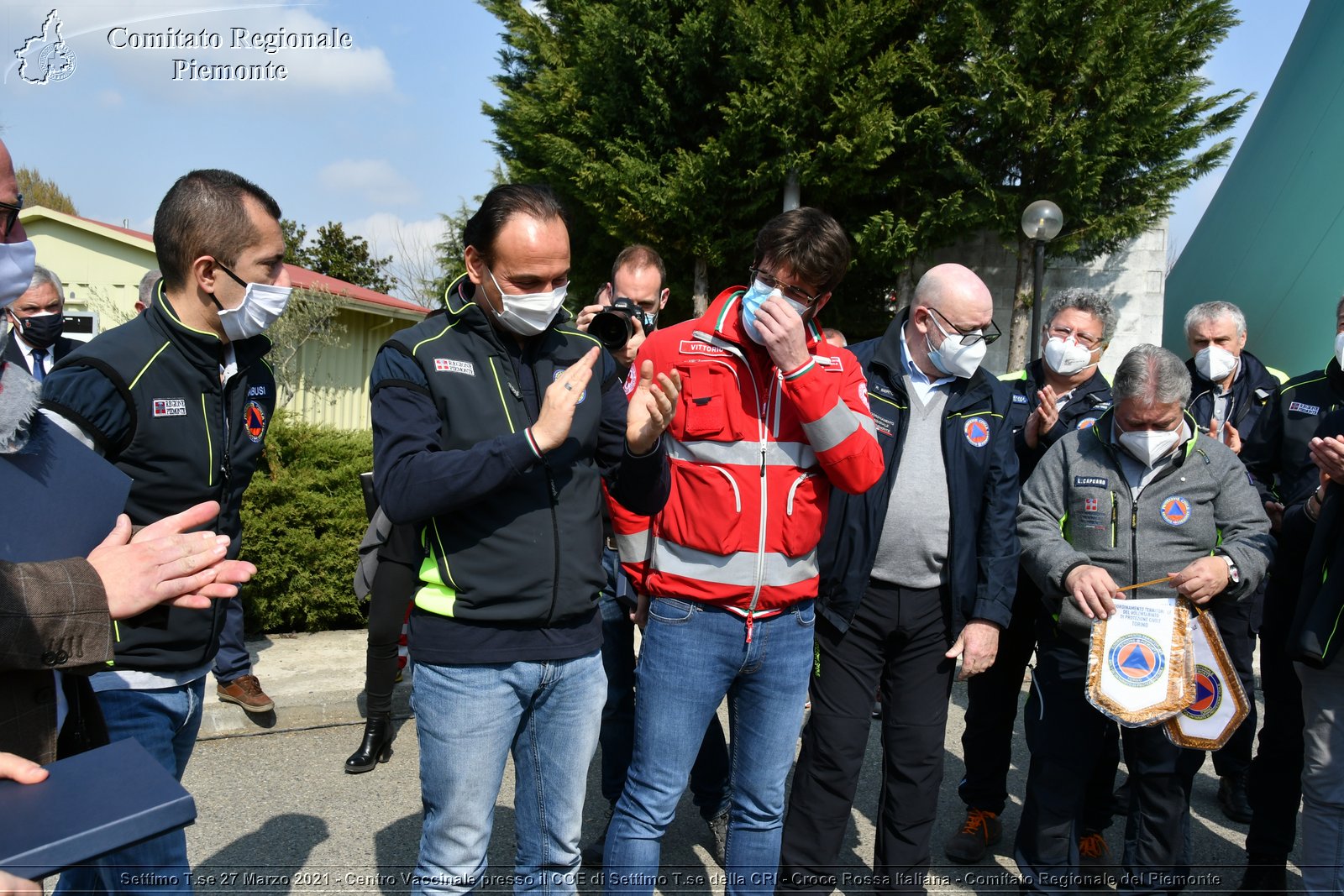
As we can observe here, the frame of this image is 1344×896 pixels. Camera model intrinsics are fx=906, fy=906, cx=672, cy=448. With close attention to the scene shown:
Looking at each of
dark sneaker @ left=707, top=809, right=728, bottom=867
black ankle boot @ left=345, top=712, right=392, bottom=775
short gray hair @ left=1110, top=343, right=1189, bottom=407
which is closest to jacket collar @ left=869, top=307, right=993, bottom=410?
short gray hair @ left=1110, top=343, right=1189, bottom=407

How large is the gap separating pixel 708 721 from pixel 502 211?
62.4 inches

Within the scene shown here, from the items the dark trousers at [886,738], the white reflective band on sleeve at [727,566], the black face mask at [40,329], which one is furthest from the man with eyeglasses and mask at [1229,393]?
the black face mask at [40,329]

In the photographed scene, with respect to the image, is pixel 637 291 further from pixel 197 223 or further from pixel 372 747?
pixel 372 747

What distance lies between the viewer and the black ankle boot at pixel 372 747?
14.7ft

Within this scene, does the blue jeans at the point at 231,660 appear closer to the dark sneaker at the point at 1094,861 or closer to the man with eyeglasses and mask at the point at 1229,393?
the dark sneaker at the point at 1094,861

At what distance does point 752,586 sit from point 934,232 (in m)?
10.5

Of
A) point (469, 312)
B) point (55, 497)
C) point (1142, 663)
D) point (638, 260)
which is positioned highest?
point (638, 260)

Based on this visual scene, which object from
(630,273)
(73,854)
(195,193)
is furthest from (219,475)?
(630,273)

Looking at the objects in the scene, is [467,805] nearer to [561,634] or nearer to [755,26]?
[561,634]

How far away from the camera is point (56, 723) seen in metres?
1.68

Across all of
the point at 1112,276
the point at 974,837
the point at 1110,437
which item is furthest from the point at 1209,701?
the point at 1112,276

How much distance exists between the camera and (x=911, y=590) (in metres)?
3.14

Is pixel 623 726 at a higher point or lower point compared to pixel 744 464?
lower

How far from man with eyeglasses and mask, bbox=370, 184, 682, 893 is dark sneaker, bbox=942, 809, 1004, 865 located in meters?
2.11
